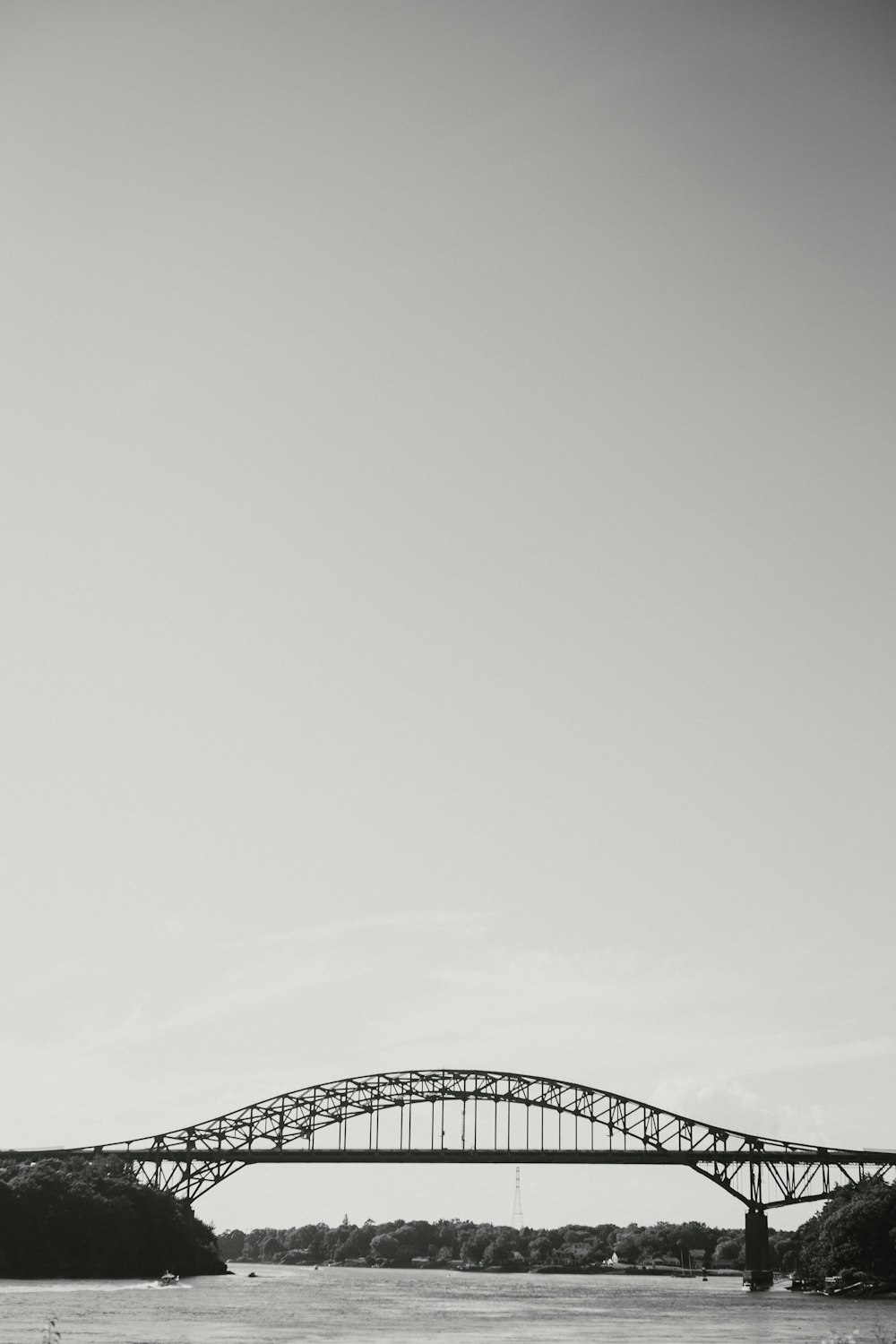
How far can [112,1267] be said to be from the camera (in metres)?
88.9

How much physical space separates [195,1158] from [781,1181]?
47.6m

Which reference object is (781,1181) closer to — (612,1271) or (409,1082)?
(409,1082)

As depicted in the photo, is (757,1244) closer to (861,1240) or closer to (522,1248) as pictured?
(861,1240)

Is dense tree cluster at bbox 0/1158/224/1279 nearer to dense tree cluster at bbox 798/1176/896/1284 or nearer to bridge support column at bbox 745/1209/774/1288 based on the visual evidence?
bridge support column at bbox 745/1209/774/1288

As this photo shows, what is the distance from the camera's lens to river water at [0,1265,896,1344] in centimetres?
5275

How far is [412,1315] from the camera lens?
6912 centimetres

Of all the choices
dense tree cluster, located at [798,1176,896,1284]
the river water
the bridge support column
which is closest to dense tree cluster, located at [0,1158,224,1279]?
the river water

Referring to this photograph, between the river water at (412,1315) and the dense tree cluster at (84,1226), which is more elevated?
the dense tree cluster at (84,1226)

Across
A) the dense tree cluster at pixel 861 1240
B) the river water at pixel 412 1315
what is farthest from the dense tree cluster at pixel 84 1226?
the dense tree cluster at pixel 861 1240

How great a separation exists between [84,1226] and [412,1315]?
27772 millimetres

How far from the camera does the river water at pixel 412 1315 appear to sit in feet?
173

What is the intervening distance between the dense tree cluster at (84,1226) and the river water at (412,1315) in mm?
2530

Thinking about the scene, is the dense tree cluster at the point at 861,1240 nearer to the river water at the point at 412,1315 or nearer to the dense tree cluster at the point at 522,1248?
the river water at the point at 412,1315

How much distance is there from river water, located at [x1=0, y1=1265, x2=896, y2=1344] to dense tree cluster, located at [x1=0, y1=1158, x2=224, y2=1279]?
8.30 ft
